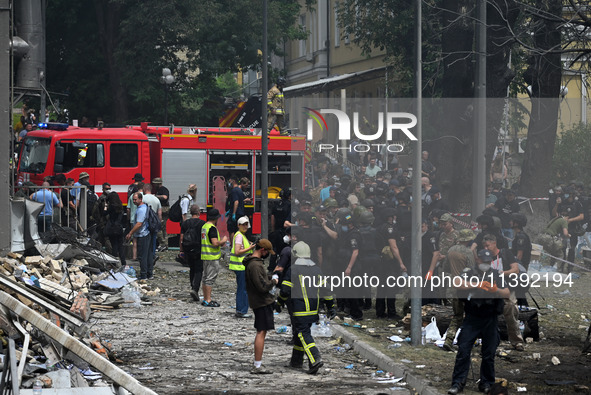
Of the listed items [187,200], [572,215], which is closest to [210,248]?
[187,200]

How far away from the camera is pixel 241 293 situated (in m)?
15.5

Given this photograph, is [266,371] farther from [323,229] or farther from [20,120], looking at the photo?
[20,120]

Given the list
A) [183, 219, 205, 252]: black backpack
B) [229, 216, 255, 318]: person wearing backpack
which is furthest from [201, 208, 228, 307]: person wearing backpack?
[229, 216, 255, 318]: person wearing backpack

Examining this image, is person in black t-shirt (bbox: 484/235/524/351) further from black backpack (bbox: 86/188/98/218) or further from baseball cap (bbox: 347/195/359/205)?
black backpack (bbox: 86/188/98/218)

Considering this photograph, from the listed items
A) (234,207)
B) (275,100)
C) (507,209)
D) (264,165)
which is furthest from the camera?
(275,100)

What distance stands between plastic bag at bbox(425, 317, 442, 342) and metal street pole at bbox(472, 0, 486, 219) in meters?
3.60

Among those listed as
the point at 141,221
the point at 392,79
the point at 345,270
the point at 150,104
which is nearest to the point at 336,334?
the point at 345,270

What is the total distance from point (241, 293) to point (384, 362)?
4.18 m

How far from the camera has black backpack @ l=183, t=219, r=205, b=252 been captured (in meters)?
16.8

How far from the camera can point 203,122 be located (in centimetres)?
3944

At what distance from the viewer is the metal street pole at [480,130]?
675 inches

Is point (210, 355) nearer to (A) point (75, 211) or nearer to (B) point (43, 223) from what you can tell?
(B) point (43, 223)

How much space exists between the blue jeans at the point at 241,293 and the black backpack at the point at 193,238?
147cm

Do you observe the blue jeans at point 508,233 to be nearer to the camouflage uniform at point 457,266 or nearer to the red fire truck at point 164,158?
the camouflage uniform at point 457,266
